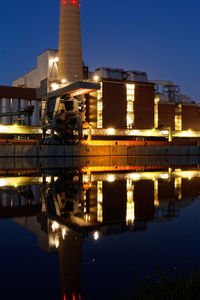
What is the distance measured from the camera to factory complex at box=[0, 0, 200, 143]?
146 feet

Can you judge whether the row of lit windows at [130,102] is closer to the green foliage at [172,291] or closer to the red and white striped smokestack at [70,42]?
the red and white striped smokestack at [70,42]

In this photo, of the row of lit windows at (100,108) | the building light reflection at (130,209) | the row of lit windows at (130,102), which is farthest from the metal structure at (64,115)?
the building light reflection at (130,209)

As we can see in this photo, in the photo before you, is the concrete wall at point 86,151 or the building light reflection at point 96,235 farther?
the concrete wall at point 86,151

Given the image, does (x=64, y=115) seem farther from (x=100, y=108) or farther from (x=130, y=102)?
(x=130, y=102)

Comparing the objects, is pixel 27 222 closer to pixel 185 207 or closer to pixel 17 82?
pixel 185 207

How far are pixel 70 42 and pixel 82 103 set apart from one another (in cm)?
1153

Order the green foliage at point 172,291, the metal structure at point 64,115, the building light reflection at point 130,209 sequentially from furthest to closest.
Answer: the metal structure at point 64,115, the building light reflection at point 130,209, the green foliage at point 172,291

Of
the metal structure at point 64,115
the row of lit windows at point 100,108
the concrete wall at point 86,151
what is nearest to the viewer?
the concrete wall at point 86,151

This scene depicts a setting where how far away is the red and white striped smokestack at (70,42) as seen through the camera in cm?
4819

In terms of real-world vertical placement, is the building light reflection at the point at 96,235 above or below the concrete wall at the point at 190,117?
below

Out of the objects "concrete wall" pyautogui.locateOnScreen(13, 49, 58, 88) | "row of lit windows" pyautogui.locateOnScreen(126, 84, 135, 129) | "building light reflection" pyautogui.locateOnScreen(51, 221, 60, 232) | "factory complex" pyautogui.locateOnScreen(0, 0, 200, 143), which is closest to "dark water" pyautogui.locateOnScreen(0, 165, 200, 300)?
"building light reflection" pyautogui.locateOnScreen(51, 221, 60, 232)

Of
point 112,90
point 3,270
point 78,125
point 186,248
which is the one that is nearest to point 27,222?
point 3,270

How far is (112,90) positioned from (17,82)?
28.4 meters

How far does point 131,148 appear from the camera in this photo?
50.5 meters
